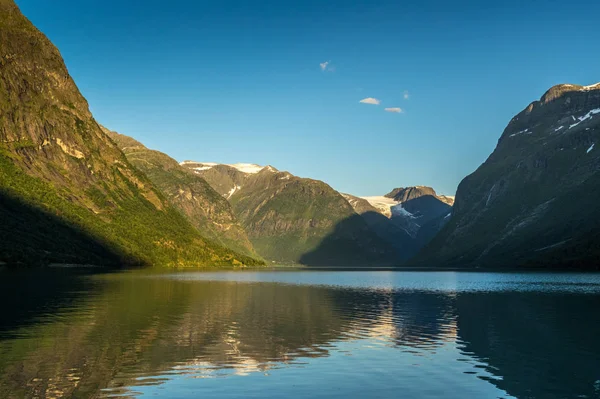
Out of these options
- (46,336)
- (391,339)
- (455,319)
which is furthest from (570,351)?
(46,336)

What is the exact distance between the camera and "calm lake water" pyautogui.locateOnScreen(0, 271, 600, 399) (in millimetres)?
39219

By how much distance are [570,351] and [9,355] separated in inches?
1889

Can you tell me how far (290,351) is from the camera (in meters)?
53.8

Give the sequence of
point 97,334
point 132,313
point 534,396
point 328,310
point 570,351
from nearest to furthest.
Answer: point 534,396
point 570,351
point 97,334
point 132,313
point 328,310

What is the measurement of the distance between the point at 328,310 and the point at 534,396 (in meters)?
56.2

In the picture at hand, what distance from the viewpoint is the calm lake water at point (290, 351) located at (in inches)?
1544

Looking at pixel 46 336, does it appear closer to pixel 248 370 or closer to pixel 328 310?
pixel 248 370

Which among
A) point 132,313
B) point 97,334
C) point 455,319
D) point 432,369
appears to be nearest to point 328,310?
point 455,319

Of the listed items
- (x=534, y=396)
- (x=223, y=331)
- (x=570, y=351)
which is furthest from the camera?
(x=223, y=331)

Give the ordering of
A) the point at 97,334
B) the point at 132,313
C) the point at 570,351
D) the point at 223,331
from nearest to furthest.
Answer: the point at 570,351 < the point at 97,334 < the point at 223,331 < the point at 132,313

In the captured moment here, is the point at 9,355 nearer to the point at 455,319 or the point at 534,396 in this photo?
the point at 534,396

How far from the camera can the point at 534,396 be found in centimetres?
3822

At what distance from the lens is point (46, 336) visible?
5781 centimetres

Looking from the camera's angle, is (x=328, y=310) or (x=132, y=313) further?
(x=328, y=310)
